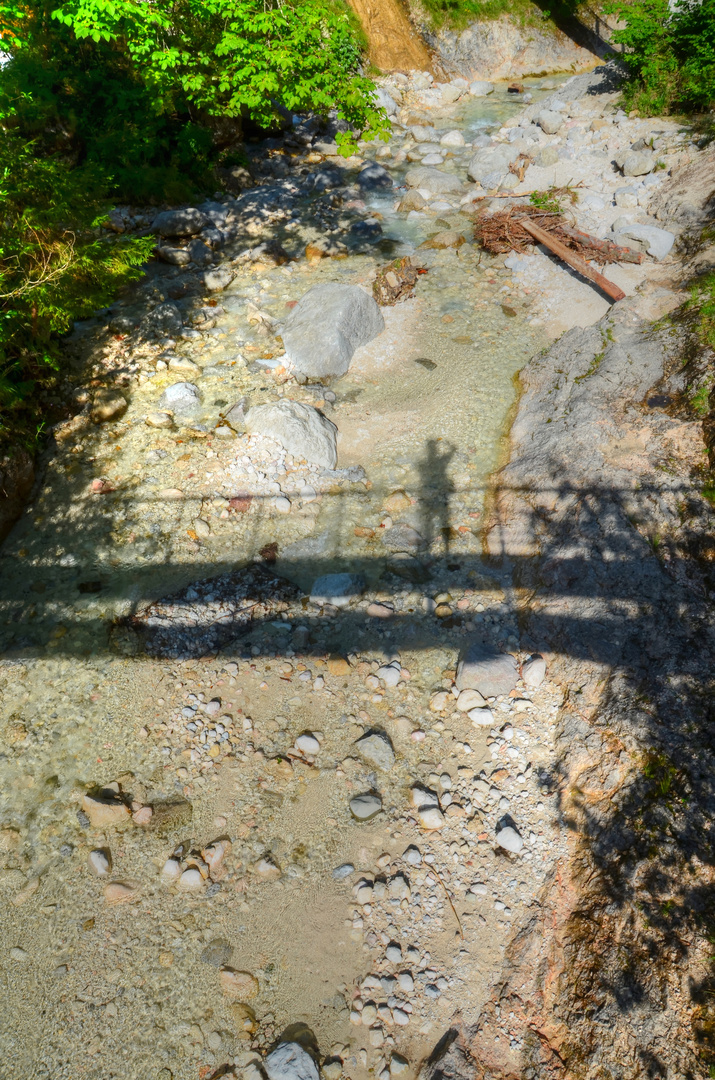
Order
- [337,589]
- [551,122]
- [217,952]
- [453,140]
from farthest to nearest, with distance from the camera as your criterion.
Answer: [453,140] < [551,122] < [337,589] < [217,952]

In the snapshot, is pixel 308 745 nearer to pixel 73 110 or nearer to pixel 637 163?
pixel 637 163

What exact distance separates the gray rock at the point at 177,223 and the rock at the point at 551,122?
6927 mm

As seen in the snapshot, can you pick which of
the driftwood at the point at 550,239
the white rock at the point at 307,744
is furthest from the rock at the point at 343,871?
the driftwood at the point at 550,239

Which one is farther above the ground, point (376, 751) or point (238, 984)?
point (376, 751)

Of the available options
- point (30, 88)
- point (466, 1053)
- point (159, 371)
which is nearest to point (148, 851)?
point (466, 1053)

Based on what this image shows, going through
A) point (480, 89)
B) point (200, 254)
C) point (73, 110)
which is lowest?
point (200, 254)

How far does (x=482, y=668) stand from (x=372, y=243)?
7.48 metres

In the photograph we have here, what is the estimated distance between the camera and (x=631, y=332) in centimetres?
591

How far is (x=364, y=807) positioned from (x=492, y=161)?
429 inches

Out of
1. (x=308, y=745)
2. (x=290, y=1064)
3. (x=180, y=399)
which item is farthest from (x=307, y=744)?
(x=180, y=399)

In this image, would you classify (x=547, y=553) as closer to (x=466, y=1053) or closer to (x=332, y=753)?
(x=332, y=753)

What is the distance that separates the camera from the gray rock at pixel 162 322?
23.6ft

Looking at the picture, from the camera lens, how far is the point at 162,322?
7.30 meters

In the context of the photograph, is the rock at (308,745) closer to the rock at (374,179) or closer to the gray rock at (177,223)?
the gray rock at (177,223)
